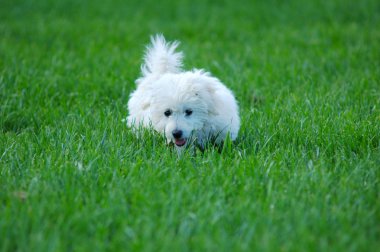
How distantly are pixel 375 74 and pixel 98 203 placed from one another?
15.7ft

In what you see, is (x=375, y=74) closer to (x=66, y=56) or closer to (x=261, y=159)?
(x=261, y=159)

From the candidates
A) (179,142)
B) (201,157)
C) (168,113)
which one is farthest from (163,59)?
(201,157)

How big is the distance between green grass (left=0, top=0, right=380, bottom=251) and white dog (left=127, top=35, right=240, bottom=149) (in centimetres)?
19

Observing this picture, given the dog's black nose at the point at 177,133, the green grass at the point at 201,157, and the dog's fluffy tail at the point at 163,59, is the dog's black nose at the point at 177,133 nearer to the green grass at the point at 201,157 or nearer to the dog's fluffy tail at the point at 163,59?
the green grass at the point at 201,157

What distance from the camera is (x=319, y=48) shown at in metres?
8.42

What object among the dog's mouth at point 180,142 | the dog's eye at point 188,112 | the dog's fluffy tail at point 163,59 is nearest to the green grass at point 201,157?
the dog's mouth at point 180,142

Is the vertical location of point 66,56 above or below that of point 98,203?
above

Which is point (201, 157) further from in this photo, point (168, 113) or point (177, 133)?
point (168, 113)

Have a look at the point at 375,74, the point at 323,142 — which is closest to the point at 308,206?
the point at 323,142

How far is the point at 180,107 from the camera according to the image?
439 centimetres

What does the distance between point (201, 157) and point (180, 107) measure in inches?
19.1

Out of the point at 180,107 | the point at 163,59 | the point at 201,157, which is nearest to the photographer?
the point at 201,157

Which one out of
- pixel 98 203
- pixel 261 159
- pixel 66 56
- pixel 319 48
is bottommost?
pixel 98 203

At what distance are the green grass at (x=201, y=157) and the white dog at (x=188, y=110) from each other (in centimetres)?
19
